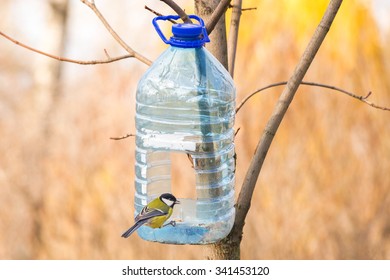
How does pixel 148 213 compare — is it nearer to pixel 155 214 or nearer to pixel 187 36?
pixel 155 214

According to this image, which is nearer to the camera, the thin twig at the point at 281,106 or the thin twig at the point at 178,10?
the thin twig at the point at 178,10

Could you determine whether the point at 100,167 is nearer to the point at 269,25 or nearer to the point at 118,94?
the point at 118,94

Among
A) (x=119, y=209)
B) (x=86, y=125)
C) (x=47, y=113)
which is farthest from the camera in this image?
(x=47, y=113)

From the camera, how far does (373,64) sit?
4.37 meters

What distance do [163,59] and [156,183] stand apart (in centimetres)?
40

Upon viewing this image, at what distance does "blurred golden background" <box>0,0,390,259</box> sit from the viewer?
3832mm

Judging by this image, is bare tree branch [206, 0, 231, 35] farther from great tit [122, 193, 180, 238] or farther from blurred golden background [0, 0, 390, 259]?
blurred golden background [0, 0, 390, 259]

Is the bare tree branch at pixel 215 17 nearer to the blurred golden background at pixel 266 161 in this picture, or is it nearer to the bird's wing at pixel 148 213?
the bird's wing at pixel 148 213

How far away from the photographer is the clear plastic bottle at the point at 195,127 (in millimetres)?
1398

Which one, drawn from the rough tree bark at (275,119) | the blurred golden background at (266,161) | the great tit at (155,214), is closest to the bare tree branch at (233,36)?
the rough tree bark at (275,119)

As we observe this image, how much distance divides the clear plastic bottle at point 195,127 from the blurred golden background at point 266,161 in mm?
2189

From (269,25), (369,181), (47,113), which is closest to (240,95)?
(269,25)

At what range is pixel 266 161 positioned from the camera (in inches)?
151

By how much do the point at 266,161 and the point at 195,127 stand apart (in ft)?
8.11
